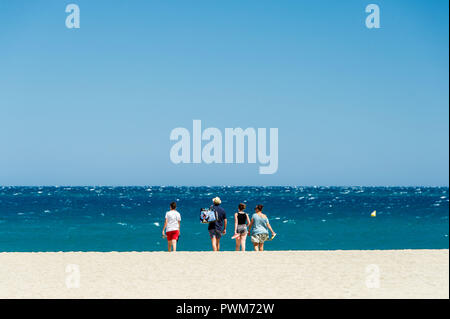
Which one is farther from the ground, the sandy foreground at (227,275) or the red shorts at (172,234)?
the red shorts at (172,234)

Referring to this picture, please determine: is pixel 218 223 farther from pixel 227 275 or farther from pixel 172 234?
pixel 227 275

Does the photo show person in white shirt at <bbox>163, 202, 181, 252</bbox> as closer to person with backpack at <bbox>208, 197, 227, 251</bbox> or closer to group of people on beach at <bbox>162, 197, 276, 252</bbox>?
group of people on beach at <bbox>162, 197, 276, 252</bbox>

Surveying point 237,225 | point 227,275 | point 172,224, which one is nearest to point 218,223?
point 237,225

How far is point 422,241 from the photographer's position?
31312 mm

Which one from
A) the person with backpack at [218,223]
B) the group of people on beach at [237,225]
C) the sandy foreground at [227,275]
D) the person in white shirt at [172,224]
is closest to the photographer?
the sandy foreground at [227,275]

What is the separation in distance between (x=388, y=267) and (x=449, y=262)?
6.40 feet

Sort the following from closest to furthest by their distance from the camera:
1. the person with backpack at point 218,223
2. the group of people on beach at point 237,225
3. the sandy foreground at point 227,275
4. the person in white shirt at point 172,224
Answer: the sandy foreground at point 227,275 < the person in white shirt at point 172,224 < the group of people on beach at point 237,225 < the person with backpack at point 218,223

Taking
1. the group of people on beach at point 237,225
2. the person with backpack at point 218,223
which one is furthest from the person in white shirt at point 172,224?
the person with backpack at point 218,223

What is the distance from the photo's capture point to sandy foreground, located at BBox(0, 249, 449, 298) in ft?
31.6

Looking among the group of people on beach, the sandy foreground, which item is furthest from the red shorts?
the sandy foreground

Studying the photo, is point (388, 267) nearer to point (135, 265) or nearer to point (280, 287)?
point (280, 287)

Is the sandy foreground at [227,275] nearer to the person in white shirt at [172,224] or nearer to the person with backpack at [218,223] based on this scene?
the person in white shirt at [172,224]

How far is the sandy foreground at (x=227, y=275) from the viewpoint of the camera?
9.63m
